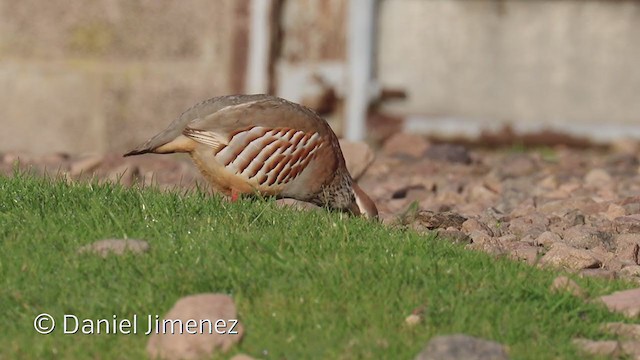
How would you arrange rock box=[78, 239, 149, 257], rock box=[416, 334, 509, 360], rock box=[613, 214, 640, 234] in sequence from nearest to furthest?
rock box=[416, 334, 509, 360] < rock box=[78, 239, 149, 257] < rock box=[613, 214, 640, 234]

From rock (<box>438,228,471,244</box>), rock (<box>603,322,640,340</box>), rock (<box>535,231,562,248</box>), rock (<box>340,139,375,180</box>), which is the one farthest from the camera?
rock (<box>340,139,375,180</box>)

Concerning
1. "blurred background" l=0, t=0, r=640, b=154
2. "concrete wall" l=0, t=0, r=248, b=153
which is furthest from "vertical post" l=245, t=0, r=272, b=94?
"concrete wall" l=0, t=0, r=248, b=153

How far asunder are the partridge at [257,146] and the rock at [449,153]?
329 centimetres

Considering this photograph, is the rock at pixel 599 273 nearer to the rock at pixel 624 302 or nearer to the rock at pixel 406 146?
the rock at pixel 624 302

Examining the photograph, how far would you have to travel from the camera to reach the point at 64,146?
1170cm

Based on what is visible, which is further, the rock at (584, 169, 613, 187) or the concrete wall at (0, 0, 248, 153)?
the concrete wall at (0, 0, 248, 153)

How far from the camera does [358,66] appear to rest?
39.0 feet

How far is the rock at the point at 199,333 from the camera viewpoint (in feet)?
17.7

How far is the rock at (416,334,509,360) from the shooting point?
5219mm

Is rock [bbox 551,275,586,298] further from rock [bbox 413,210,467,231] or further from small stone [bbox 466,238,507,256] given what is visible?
rock [bbox 413,210,467,231]

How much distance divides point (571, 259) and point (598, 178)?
3.35 meters

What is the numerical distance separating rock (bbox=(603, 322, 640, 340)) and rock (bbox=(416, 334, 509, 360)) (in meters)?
0.65

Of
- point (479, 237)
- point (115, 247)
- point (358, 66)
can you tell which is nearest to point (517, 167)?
point (358, 66)

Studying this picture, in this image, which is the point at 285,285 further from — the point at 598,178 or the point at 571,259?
the point at 598,178
